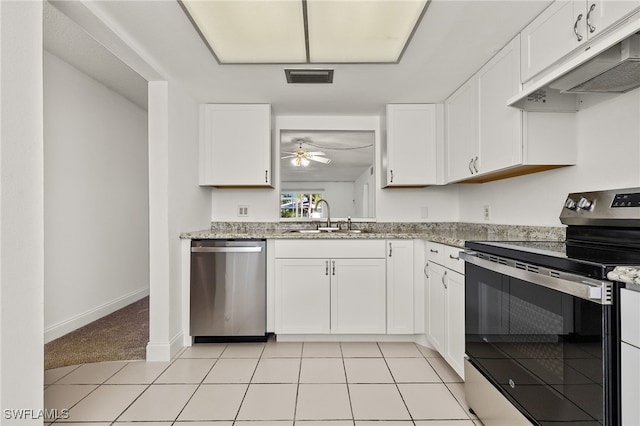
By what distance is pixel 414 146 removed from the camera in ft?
10.00

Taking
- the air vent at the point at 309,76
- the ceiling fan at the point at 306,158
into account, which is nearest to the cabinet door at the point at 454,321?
the air vent at the point at 309,76

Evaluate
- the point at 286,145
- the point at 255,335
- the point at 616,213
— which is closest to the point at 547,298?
the point at 616,213

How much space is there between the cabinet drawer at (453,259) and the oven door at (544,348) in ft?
0.83

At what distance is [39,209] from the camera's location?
1.39m

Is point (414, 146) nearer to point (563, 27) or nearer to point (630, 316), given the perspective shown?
point (563, 27)

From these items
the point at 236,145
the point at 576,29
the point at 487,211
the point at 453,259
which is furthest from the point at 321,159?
the point at 576,29

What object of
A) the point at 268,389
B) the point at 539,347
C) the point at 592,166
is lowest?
the point at 268,389

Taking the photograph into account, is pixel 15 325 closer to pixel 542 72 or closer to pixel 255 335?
pixel 255 335

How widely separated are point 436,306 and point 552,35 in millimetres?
1729

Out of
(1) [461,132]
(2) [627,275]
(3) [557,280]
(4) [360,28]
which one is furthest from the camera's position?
(1) [461,132]

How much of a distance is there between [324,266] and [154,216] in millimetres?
1328

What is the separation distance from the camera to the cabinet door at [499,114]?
1.88 meters

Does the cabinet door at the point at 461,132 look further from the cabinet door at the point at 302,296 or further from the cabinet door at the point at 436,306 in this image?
the cabinet door at the point at 302,296

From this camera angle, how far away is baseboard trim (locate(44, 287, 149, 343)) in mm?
2694
